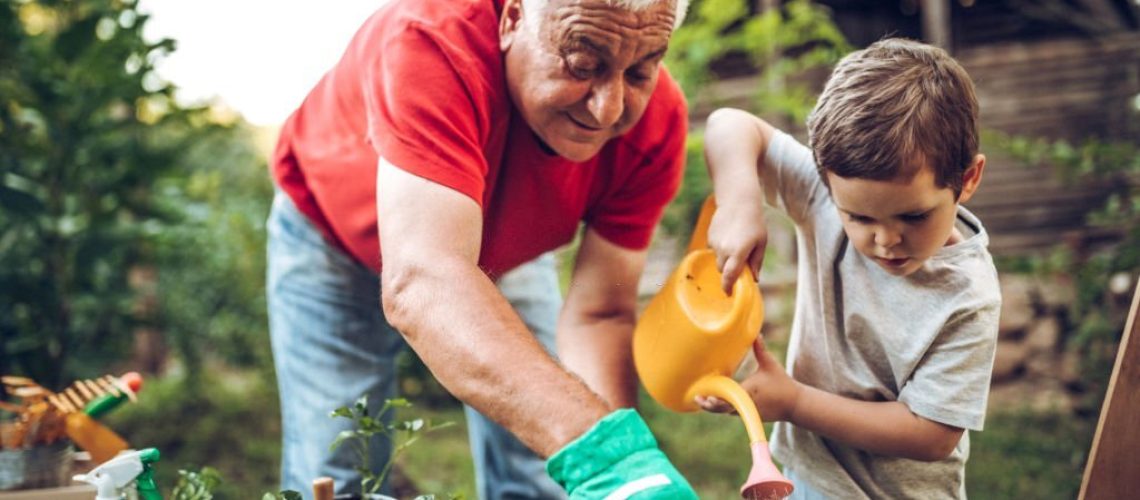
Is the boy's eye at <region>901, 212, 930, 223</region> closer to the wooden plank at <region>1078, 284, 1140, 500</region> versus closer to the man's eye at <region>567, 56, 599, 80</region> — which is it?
the wooden plank at <region>1078, 284, 1140, 500</region>

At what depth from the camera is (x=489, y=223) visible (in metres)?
1.65

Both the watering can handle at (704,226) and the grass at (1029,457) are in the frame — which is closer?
the watering can handle at (704,226)

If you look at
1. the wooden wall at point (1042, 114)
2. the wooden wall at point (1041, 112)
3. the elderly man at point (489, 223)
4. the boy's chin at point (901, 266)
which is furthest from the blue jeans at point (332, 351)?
the wooden wall at point (1042, 114)

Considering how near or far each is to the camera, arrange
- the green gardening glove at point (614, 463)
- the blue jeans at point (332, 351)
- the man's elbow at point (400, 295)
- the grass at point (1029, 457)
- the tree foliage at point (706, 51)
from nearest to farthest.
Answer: the green gardening glove at point (614, 463)
the man's elbow at point (400, 295)
the blue jeans at point (332, 351)
the grass at point (1029, 457)
the tree foliage at point (706, 51)

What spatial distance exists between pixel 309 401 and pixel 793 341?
37.8 inches

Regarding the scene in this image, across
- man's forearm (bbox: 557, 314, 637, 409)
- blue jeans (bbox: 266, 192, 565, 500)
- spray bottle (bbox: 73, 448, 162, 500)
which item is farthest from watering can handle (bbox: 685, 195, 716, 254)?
spray bottle (bbox: 73, 448, 162, 500)

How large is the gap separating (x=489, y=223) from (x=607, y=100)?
15.2 inches

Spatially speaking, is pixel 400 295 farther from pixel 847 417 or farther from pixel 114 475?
pixel 847 417

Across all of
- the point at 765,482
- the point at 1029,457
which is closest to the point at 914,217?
the point at 765,482

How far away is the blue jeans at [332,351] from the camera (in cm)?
190

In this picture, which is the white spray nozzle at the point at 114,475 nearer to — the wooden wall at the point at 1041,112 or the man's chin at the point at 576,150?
the man's chin at the point at 576,150

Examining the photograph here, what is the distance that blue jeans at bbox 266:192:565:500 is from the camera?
1904 millimetres

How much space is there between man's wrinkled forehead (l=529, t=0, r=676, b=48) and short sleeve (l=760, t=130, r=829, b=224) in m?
0.30

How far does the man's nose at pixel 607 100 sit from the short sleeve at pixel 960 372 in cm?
54
